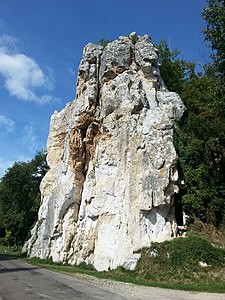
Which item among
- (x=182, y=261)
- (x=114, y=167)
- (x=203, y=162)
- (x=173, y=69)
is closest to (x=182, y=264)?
(x=182, y=261)

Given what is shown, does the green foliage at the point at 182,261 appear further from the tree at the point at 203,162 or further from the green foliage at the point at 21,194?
the green foliage at the point at 21,194

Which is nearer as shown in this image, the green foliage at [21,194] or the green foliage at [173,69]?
the green foliage at [173,69]

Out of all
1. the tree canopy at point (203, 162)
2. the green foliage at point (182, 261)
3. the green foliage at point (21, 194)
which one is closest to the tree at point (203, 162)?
the tree canopy at point (203, 162)

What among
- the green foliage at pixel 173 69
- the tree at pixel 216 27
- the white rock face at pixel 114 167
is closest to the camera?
the tree at pixel 216 27

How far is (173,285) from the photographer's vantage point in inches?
→ 690

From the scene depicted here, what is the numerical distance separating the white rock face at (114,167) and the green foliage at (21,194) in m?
11.9

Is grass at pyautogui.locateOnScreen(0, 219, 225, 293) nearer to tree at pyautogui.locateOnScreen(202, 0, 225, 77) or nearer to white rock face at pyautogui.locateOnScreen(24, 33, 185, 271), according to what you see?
white rock face at pyautogui.locateOnScreen(24, 33, 185, 271)

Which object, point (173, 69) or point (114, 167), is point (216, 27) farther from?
point (173, 69)

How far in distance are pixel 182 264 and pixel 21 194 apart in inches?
1397

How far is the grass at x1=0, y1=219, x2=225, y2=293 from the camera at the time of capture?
18.8 meters

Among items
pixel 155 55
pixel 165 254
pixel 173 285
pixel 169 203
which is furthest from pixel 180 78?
pixel 173 285

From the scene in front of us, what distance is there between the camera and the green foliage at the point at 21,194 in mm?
50344

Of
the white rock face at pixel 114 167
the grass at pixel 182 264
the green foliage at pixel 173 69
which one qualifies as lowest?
the grass at pixel 182 264

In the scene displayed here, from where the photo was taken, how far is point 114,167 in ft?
91.7
